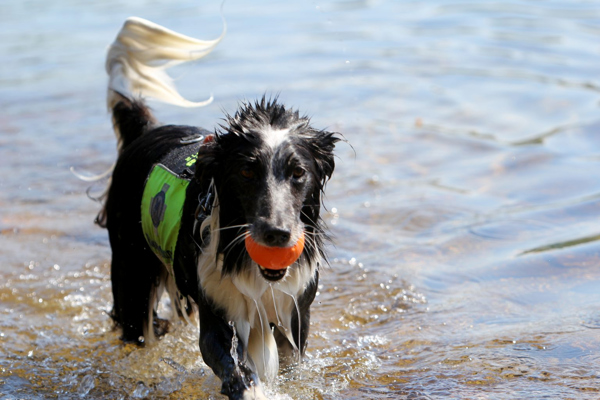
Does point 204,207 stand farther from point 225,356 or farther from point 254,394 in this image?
point 254,394

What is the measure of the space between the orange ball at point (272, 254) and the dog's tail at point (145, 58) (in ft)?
6.50

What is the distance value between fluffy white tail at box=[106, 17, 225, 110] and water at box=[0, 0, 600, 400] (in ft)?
5.19

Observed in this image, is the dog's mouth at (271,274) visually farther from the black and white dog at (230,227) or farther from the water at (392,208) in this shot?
the water at (392,208)

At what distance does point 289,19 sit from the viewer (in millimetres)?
15914

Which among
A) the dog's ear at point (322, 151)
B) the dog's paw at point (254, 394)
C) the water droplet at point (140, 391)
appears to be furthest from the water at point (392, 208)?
the dog's ear at point (322, 151)

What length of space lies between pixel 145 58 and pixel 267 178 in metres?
2.24

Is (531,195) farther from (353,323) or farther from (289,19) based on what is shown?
(289,19)

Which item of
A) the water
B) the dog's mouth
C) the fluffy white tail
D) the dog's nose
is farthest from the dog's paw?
the fluffy white tail

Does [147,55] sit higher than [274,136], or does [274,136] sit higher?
[274,136]

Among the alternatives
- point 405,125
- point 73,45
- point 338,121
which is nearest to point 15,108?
point 73,45

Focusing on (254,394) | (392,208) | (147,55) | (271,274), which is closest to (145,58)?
(147,55)

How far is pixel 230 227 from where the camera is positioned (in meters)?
3.40

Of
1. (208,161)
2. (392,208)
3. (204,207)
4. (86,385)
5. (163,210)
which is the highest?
(208,161)

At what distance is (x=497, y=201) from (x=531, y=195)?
1.07 feet
